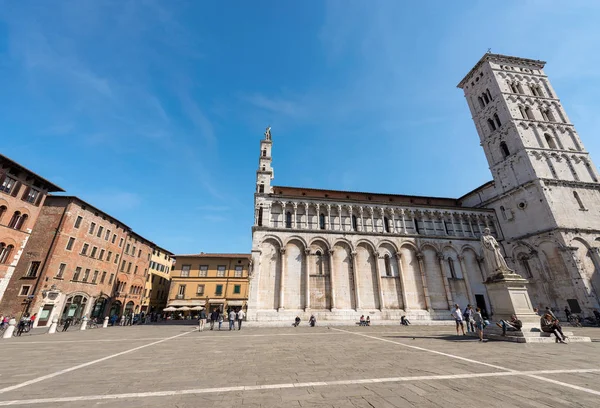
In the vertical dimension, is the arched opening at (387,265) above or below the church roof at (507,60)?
below

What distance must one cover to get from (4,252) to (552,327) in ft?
135

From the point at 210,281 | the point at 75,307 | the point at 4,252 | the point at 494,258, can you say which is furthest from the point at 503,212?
the point at 4,252

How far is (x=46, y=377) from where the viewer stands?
607cm

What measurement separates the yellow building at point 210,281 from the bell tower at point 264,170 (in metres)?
15.4

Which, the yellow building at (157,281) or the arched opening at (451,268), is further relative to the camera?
the yellow building at (157,281)

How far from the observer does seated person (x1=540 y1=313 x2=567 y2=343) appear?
10391 millimetres

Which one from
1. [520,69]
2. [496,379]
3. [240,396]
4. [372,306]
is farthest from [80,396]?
[520,69]

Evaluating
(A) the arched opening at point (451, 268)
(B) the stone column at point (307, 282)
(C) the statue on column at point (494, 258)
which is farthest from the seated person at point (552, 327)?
(A) the arched opening at point (451, 268)

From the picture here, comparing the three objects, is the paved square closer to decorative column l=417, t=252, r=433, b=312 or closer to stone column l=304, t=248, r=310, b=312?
stone column l=304, t=248, r=310, b=312

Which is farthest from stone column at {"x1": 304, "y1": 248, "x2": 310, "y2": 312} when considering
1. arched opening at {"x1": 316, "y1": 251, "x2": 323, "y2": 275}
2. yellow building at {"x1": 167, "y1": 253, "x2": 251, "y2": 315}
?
yellow building at {"x1": 167, "y1": 253, "x2": 251, "y2": 315}

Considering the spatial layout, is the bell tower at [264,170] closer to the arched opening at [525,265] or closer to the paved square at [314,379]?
the paved square at [314,379]

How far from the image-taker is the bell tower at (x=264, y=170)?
29.1 meters

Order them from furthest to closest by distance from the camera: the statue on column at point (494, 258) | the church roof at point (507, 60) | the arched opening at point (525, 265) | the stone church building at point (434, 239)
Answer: the church roof at point (507, 60), the arched opening at point (525, 265), the stone church building at point (434, 239), the statue on column at point (494, 258)

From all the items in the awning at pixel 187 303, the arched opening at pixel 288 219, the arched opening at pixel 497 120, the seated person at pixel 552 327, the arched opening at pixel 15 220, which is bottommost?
the seated person at pixel 552 327
